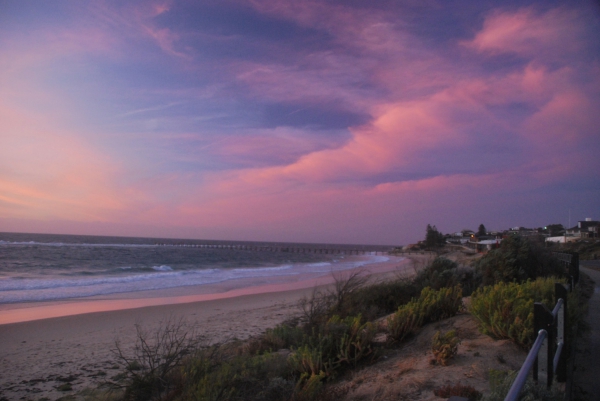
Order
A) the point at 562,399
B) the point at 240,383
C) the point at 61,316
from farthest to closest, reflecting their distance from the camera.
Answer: the point at 61,316 < the point at 240,383 < the point at 562,399

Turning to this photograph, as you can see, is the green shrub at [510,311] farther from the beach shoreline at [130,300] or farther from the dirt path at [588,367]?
the beach shoreline at [130,300]

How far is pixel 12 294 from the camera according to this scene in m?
17.9

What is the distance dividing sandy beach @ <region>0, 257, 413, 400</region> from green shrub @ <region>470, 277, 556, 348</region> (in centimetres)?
611

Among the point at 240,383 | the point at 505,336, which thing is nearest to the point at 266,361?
the point at 240,383

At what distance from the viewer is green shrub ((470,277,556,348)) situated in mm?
5895

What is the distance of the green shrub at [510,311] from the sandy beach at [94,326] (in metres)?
6.11

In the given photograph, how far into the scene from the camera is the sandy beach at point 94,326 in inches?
302

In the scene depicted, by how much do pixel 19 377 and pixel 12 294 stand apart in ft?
41.4

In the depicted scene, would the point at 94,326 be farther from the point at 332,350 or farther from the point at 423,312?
the point at 423,312

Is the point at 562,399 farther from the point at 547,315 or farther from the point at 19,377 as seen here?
the point at 19,377

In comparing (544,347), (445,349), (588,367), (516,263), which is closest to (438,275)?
(516,263)

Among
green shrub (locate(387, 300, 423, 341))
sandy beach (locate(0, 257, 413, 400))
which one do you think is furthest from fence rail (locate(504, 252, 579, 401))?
sandy beach (locate(0, 257, 413, 400))

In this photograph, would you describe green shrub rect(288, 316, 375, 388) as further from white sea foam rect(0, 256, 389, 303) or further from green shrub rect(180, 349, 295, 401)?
white sea foam rect(0, 256, 389, 303)

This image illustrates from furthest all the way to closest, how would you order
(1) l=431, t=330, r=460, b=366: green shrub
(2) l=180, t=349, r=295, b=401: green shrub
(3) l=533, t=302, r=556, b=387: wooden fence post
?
(1) l=431, t=330, r=460, b=366: green shrub, (2) l=180, t=349, r=295, b=401: green shrub, (3) l=533, t=302, r=556, b=387: wooden fence post
